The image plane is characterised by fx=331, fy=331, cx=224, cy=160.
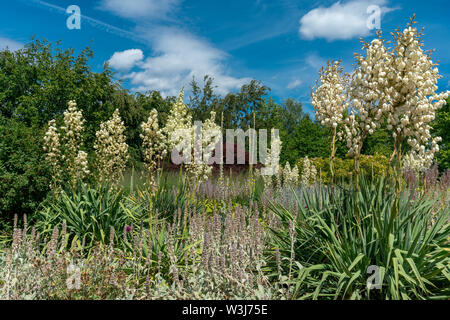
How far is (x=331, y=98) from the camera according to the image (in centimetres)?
430

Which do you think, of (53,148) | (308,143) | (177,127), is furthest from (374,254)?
(308,143)

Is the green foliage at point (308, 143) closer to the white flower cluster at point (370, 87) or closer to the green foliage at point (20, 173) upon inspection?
the green foliage at point (20, 173)

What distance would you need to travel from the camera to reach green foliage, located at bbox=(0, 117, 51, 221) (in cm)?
660

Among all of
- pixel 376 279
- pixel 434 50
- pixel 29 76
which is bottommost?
pixel 376 279

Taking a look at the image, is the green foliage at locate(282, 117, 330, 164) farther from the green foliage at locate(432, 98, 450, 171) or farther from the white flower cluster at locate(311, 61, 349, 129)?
the white flower cluster at locate(311, 61, 349, 129)

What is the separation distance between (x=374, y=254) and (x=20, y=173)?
688 centimetres

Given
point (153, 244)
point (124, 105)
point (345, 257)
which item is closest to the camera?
point (345, 257)

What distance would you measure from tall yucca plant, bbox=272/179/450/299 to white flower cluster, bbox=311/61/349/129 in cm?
99

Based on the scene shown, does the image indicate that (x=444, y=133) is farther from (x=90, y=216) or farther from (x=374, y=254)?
(x=90, y=216)

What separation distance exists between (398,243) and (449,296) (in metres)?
0.65
